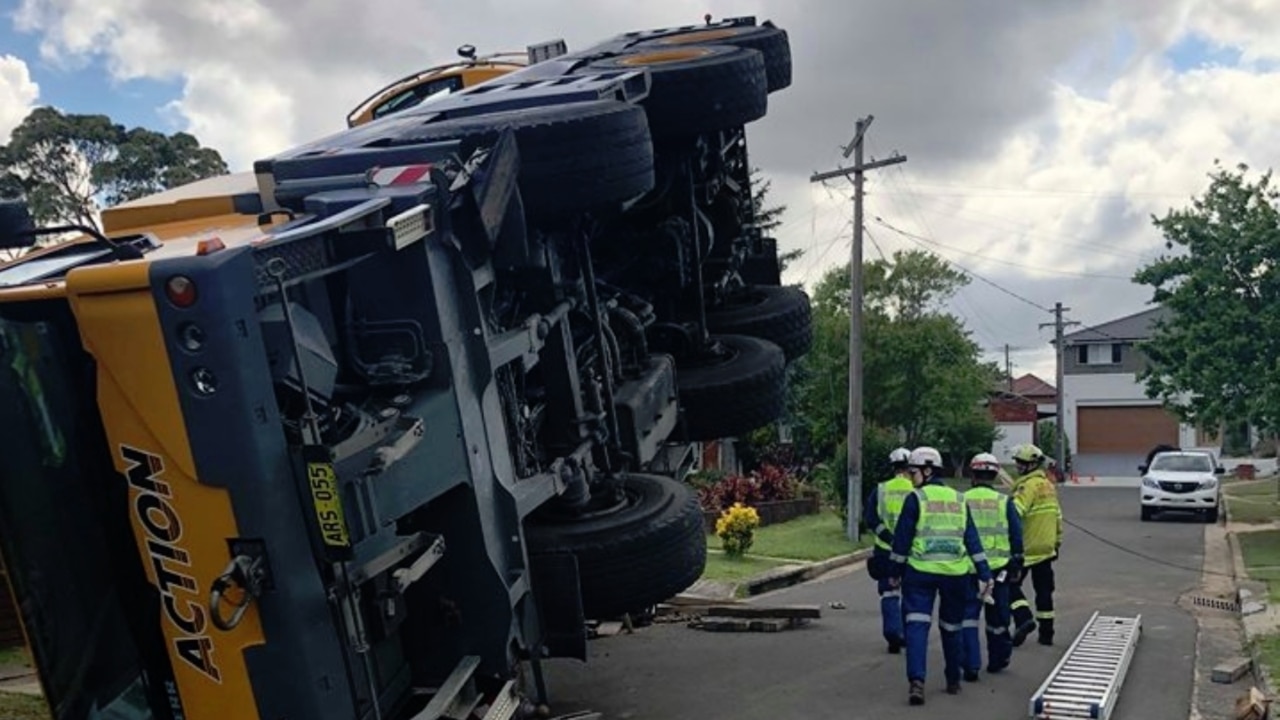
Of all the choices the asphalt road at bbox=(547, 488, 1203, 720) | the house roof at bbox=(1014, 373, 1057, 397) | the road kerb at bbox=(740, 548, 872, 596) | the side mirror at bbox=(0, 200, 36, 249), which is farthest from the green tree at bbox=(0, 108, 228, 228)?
the house roof at bbox=(1014, 373, 1057, 397)

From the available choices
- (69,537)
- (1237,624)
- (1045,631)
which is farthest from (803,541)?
(69,537)

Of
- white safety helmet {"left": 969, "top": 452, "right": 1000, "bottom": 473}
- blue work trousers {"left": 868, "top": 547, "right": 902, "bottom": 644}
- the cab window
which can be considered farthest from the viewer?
the cab window

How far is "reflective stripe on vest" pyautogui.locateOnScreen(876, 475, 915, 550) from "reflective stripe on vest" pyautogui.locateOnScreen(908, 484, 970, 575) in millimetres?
1108

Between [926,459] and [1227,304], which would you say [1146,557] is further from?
[926,459]

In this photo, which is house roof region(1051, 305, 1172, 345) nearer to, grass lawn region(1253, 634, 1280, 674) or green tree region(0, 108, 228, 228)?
green tree region(0, 108, 228, 228)

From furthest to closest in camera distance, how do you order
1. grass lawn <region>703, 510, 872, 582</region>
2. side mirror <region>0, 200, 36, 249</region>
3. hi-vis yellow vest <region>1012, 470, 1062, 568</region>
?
grass lawn <region>703, 510, 872, 582</region> < hi-vis yellow vest <region>1012, 470, 1062, 568</region> < side mirror <region>0, 200, 36, 249</region>

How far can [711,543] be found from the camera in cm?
1814

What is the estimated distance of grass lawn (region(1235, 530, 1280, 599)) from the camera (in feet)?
43.0

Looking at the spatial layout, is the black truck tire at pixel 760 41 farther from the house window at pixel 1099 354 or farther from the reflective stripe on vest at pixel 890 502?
the house window at pixel 1099 354

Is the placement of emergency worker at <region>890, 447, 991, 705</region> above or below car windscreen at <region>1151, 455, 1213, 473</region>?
above

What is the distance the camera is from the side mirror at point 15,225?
414cm

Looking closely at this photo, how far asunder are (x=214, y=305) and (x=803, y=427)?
115 ft

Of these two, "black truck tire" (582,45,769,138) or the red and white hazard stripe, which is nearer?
the red and white hazard stripe

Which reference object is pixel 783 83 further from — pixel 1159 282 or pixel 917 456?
pixel 1159 282
